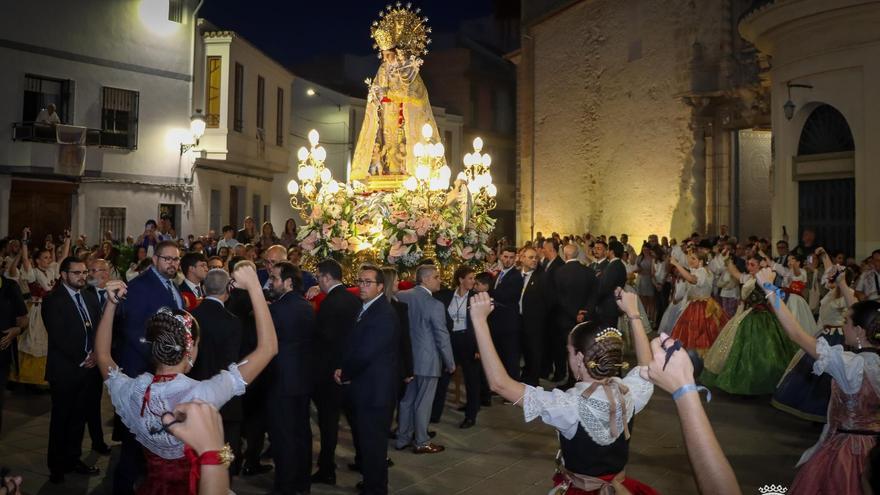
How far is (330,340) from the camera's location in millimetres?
6566

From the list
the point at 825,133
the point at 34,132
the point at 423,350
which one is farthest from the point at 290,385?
the point at 34,132

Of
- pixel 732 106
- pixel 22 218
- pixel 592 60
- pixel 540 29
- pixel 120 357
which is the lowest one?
pixel 120 357

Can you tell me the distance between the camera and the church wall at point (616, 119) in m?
22.2

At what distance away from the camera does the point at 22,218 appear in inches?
715

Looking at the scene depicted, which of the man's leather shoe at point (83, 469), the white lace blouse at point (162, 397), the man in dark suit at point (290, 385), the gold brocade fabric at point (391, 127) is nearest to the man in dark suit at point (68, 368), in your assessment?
the man's leather shoe at point (83, 469)

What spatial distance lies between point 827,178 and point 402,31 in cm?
862

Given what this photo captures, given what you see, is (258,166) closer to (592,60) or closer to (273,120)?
(273,120)

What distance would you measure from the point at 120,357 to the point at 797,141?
1339 cm

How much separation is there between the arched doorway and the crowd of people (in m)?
0.60

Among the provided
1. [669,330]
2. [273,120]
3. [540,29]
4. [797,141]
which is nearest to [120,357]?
[669,330]

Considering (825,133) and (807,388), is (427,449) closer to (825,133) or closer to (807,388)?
(807,388)

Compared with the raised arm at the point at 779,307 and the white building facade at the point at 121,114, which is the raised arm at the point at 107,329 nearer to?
the raised arm at the point at 779,307

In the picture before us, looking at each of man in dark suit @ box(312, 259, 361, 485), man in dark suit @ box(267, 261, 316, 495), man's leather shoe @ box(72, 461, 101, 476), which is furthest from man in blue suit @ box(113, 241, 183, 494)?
man in dark suit @ box(312, 259, 361, 485)

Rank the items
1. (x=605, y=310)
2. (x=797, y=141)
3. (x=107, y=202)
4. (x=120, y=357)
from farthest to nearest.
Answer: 1. (x=107, y=202)
2. (x=797, y=141)
3. (x=605, y=310)
4. (x=120, y=357)
